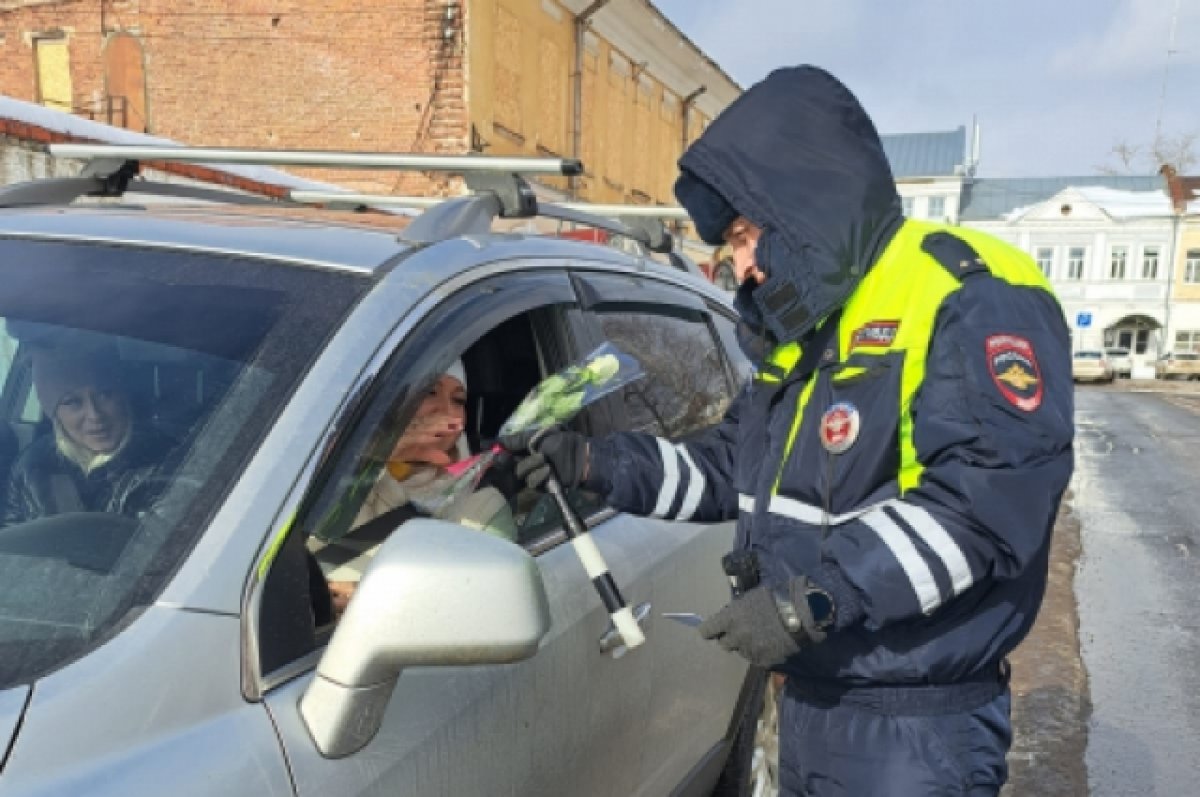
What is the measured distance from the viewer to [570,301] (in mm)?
2217

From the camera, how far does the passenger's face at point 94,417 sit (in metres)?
1.45

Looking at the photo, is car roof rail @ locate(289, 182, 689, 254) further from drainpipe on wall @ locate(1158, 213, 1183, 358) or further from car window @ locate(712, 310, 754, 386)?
drainpipe on wall @ locate(1158, 213, 1183, 358)

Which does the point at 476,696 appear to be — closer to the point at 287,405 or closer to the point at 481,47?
the point at 287,405

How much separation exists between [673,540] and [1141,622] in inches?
158

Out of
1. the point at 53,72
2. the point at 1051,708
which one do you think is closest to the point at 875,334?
the point at 1051,708

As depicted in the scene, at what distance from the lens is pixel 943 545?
1432 millimetres

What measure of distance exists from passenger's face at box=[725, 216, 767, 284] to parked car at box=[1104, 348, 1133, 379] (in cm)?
4299

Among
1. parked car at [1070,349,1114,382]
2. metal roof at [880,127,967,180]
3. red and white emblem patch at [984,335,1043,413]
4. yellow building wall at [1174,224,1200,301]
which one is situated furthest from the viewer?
metal roof at [880,127,967,180]

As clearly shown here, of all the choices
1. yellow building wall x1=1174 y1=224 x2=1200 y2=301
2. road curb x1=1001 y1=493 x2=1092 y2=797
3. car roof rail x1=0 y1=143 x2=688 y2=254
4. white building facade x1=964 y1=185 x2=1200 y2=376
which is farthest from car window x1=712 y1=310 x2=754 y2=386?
yellow building wall x1=1174 y1=224 x2=1200 y2=301

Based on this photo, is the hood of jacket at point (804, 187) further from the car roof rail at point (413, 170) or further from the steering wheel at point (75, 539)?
the steering wheel at point (75, 539)

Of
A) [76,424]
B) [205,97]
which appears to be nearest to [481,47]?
[205,97]

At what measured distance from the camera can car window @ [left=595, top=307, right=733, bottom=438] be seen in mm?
2458

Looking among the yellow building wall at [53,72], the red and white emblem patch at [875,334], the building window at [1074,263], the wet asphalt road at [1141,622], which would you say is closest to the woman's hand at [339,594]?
the red and white emblem patch at [875,334]

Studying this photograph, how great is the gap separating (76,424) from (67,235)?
360 millimetres
